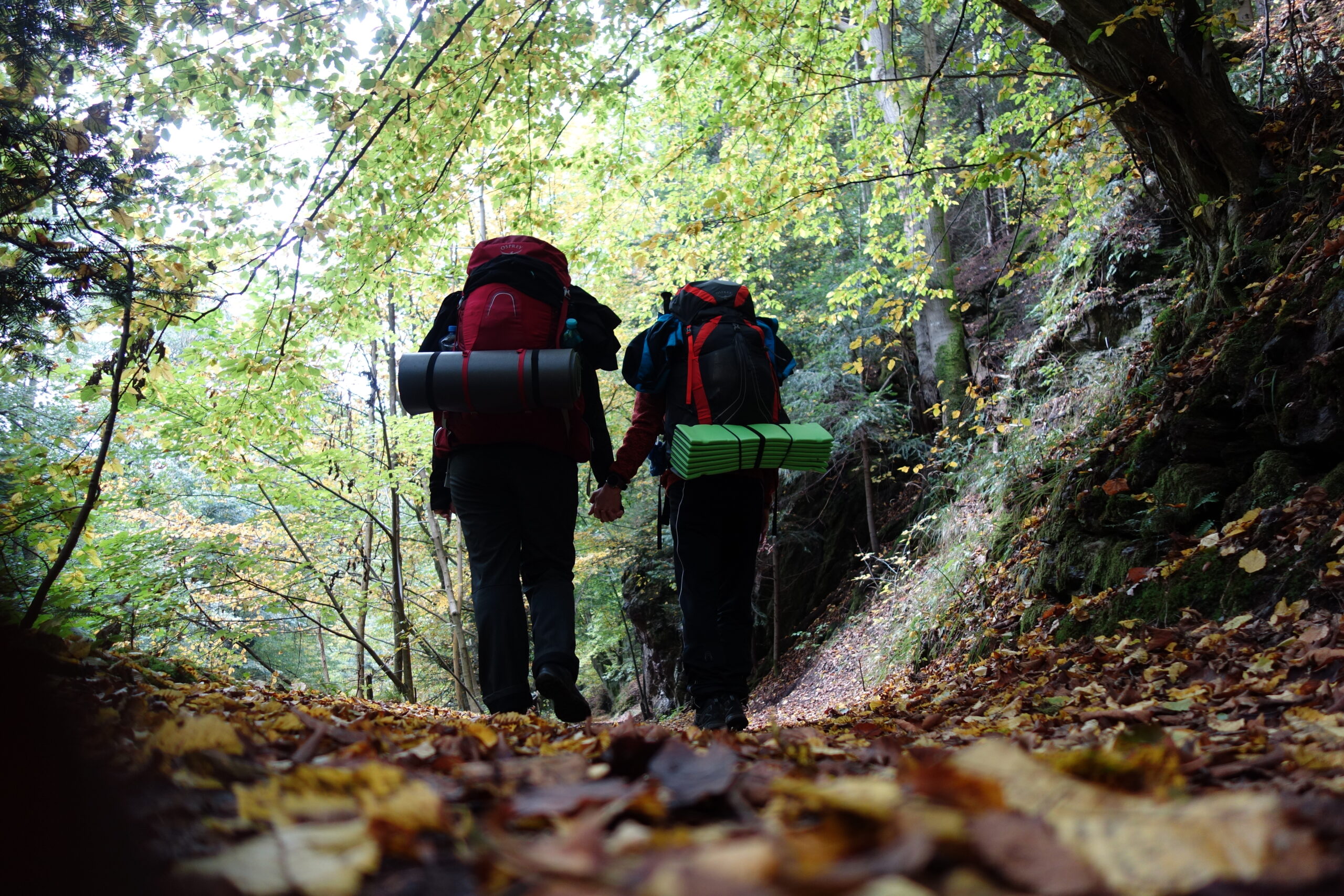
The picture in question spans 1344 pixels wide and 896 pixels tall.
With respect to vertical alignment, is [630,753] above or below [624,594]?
above

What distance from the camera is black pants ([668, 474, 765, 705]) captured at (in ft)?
12.0

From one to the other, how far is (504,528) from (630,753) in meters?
2.46

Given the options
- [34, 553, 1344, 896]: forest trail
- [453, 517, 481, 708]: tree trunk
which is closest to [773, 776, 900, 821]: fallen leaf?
[34, 553, 1344, 896]: forest trail

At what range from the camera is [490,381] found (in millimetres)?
3373

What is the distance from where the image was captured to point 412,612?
14.7 meters

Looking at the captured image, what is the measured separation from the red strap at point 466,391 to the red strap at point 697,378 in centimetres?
105

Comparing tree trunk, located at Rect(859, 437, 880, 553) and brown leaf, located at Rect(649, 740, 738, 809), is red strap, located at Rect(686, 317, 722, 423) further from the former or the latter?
tree trunk, located at Rect(859, 437, 880, 553)

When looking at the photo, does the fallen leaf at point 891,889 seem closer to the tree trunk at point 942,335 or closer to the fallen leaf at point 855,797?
the fallen leaf at point 855,797

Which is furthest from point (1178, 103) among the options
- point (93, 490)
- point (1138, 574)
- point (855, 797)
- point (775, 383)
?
point (93, 490)

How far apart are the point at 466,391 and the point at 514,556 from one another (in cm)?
84

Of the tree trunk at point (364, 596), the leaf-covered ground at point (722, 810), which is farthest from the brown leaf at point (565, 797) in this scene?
the tree trunk at point (364, 596)

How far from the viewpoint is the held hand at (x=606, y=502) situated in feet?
13.2

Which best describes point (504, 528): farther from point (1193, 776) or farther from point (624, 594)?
point (624, 594)

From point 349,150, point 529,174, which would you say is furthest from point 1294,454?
point 349,150
